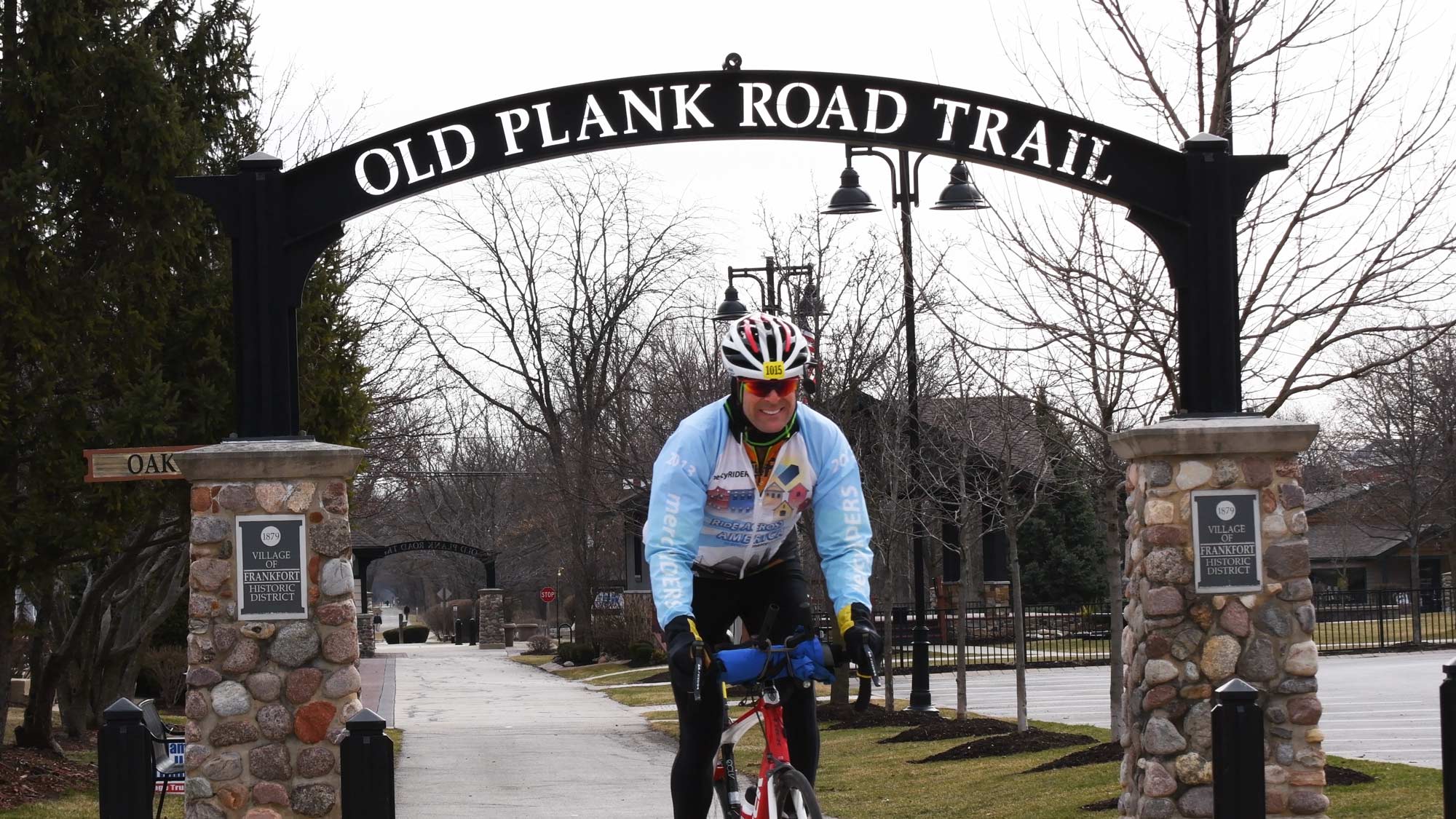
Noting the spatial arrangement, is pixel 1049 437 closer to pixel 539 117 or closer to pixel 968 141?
pixel 968 141

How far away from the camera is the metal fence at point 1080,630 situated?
32.4m

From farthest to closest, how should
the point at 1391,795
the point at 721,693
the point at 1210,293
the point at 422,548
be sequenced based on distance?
the point at 422,548 → the point at 1391,795 → the point at 1210,293 → the point at 721,693

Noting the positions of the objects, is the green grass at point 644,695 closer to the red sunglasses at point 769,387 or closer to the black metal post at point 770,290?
the black metal post at point 770,290

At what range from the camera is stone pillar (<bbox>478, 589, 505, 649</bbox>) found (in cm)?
5928

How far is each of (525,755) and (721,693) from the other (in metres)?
12.2

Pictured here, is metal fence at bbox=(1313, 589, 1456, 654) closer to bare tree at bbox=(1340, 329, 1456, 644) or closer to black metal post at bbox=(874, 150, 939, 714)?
bare tree at bbox=(1340, 329, 1456, 644)

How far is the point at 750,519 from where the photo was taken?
5.84 meters

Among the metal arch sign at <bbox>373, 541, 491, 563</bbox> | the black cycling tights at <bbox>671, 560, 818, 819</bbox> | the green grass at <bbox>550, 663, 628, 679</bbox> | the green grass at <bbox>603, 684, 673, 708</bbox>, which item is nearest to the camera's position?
the black cycling tights at <bbox>671, 560, 818, 819</bbox>

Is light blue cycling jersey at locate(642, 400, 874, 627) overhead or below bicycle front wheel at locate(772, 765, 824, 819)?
overhead

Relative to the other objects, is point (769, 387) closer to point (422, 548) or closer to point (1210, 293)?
point (1210, 293)

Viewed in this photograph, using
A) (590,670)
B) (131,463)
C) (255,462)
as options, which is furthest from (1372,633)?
(255,462)

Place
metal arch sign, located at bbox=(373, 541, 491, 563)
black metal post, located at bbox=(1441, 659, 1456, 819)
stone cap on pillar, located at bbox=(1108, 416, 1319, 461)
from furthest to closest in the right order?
metal arch sign, located at bbox=(373, 541, 491, 563) → stone cap on pillar, located at bbox=(1108, 416, 1319, 461) → black metal post, located at bbox=(1441, 659, 1456, 819)

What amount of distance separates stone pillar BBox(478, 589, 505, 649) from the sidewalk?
25543 millimetres

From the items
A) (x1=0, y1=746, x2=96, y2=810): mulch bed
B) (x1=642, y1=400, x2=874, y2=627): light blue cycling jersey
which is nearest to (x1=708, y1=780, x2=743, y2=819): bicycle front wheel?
(x1=642, y1=400, x2=874, y2=627): light blue cycling jersey
